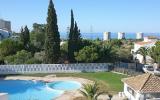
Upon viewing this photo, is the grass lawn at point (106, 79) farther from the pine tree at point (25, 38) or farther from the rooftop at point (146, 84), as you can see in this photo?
the pine tree at point (25, 38)

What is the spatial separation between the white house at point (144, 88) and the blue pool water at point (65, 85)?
348 inches

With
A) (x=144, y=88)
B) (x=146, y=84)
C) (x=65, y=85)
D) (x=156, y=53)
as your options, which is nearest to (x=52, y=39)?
(x=65, y=85)

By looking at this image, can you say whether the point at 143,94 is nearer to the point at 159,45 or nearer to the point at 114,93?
the point at 114,93

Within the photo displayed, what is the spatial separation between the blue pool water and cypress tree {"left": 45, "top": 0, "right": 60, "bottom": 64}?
283 inches

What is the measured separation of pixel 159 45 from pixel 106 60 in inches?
318

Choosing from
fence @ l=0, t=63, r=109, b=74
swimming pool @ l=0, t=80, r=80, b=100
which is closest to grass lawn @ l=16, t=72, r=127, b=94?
fence @ l=0, t=63, r=109, b=74

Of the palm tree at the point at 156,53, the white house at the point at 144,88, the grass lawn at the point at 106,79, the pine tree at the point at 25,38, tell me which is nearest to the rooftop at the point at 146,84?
the white house at the point at 144,88

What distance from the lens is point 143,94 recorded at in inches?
1058

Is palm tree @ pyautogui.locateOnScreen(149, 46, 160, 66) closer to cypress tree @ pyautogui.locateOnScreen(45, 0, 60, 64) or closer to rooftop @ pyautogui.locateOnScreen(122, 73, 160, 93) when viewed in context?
cypress tree @ pyautogui.locateOnScreen(45, 0, 60, 64)

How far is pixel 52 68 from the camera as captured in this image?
4488cm

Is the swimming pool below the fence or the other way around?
below

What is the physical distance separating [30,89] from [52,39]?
11002 millimetres

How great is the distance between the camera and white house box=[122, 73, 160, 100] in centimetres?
2686

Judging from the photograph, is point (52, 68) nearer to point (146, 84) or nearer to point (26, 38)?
point (26, 38)
